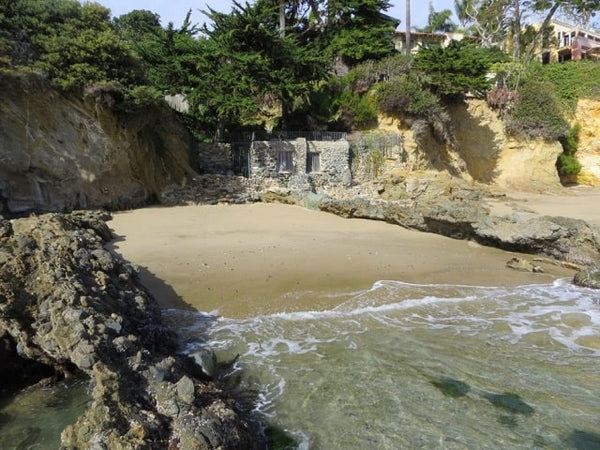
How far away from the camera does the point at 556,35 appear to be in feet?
129

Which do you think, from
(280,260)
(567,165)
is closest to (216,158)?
(280,260)

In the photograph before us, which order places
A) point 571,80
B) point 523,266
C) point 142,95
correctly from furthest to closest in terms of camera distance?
point 571,80 < point 142,95 < point 523,266

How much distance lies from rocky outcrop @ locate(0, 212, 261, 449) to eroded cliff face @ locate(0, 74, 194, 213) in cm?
712

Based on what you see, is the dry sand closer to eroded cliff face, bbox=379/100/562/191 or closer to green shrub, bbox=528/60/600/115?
eroded cliff face, bbox=379/100/562/191

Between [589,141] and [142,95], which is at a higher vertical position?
[142,95]

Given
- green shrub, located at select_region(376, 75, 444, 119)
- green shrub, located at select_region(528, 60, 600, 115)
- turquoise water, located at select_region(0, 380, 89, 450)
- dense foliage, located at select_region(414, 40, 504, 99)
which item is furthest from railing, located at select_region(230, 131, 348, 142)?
turquoise water, located at select_region(0, 380, 89, 450)

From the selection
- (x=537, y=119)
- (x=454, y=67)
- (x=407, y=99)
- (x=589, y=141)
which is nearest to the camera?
(x=407, y=99)

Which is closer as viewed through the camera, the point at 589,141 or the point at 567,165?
the point at 567,165

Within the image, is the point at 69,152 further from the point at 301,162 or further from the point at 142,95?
the point at 301,162

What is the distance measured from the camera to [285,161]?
70.5ft

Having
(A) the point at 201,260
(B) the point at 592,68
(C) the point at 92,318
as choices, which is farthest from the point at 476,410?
(B) the point at 592,68

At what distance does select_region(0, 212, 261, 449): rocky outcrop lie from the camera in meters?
3.55

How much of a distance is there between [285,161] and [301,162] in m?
0.78

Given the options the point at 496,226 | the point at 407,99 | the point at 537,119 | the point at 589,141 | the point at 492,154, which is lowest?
the point at 496,226
